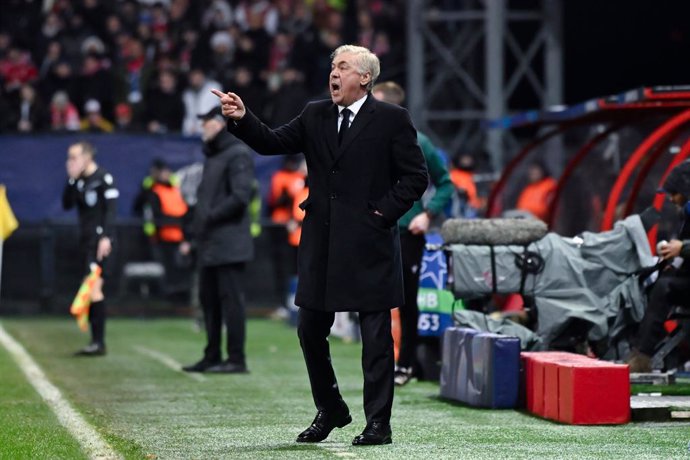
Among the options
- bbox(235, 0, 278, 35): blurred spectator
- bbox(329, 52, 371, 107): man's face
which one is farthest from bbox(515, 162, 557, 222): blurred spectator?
bbox(329, 52, 371, 107): man's face

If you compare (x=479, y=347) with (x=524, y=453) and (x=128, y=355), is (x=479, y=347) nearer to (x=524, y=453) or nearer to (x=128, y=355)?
(x=524, y=453)

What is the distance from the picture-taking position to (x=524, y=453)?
8.71m

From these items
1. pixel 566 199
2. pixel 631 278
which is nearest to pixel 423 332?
pixel 631 278

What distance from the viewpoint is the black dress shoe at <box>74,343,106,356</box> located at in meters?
16.2

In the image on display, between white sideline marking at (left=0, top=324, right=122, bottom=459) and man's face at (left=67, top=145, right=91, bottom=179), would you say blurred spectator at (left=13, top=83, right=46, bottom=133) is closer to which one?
white sideline marking at (left=0, top=324, right=122, bottom=459)

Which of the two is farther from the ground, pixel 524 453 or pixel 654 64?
pixel 654 64

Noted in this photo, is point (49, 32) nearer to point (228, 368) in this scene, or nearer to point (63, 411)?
point (228, 368)

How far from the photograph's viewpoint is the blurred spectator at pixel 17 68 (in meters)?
25.0

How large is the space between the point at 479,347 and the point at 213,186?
350 cm

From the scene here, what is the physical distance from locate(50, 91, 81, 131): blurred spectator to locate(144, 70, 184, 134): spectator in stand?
1052mm

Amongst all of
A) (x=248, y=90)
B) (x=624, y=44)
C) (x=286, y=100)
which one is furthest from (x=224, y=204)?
(x=624, y=44)

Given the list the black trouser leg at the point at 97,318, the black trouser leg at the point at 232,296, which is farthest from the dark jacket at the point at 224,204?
the black trouser leg at the point at 97,318

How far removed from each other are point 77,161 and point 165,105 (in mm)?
8656

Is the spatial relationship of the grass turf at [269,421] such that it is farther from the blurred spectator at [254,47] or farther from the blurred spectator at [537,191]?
the blurred spectator at [254,47]
